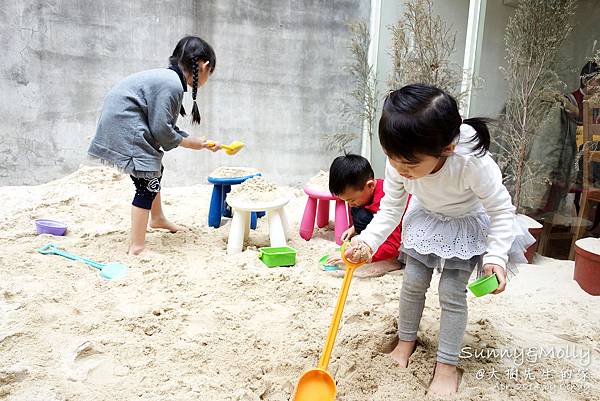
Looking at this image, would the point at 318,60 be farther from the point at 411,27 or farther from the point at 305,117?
the point at 411,27

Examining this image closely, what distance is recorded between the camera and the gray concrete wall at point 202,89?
3828 mm

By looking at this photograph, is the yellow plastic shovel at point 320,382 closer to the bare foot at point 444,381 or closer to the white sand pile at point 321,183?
the bare foot at point 444,381

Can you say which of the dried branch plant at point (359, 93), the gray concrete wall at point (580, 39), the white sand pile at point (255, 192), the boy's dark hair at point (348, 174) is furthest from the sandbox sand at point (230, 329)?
the dried branch plant at point (359, 93)

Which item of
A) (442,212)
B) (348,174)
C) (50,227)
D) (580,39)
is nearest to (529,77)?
(580,39)

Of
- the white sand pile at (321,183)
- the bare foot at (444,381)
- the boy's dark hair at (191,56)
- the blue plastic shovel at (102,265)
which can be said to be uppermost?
the boy's dark hair at (191,56)

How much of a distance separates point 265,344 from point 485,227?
85 centimetres

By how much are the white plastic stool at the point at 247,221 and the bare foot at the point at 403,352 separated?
1.18 m

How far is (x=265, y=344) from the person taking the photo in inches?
63.2

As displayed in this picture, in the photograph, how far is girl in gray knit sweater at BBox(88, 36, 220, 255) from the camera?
7.62 ft

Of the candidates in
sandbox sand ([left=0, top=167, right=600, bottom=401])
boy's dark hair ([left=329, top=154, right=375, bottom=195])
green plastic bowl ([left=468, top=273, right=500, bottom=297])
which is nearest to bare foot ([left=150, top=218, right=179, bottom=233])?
sandbox sand ([left=0, top=167, right=600, bottom=401])

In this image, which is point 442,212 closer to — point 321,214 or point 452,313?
point 452,313

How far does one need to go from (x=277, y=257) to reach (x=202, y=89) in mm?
2439

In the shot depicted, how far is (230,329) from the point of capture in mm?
1711

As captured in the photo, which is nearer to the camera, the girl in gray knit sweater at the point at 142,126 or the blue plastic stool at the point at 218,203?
the girl in gray knit sweater at the point at 142,126
